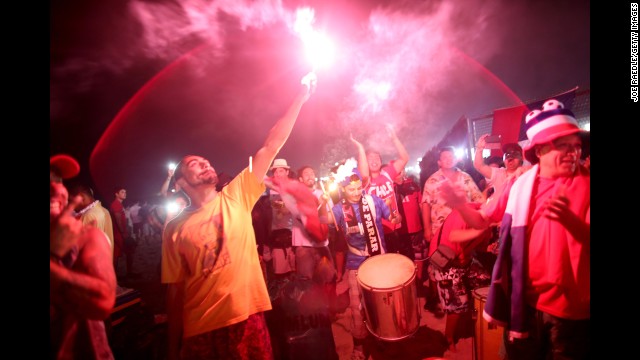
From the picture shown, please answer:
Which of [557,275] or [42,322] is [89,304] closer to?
[42,322]

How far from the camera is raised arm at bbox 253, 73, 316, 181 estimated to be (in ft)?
8.91

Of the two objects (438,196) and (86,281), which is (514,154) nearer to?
(438,196)

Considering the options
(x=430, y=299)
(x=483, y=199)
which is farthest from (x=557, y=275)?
(x=430, y=299)

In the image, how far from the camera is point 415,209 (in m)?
5.70

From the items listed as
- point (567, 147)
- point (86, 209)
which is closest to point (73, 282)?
point (86, 209)

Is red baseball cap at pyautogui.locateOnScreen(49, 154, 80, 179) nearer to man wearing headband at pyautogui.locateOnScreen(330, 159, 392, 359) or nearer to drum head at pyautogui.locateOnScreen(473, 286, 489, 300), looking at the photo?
man wearing headband at pyautogui.locateOnScreen(330, 159, 392, 359)

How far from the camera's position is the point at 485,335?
9.12 ft

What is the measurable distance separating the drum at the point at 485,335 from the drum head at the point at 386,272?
76 cm

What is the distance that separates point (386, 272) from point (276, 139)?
222 cm

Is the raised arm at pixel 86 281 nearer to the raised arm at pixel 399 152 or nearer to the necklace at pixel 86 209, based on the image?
the necklace at pixel 86 209

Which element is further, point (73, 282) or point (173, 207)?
point (173, 207)

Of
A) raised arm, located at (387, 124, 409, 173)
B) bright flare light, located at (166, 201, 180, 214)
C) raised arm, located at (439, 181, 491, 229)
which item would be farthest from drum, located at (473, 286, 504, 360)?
bright flare light, located at (166, 201, 180, 214)
